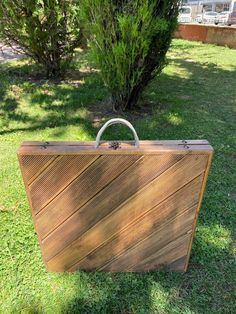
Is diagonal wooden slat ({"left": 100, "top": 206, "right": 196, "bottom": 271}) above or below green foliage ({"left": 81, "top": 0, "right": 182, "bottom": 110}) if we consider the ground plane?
below

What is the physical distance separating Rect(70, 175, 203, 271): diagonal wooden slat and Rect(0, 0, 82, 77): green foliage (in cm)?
404

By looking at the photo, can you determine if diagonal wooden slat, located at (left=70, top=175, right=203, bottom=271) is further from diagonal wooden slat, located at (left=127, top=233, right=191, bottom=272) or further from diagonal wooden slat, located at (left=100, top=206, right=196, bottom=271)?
diagonal wooden slat, located at (left=127, top=233, right=191, bottom=272)

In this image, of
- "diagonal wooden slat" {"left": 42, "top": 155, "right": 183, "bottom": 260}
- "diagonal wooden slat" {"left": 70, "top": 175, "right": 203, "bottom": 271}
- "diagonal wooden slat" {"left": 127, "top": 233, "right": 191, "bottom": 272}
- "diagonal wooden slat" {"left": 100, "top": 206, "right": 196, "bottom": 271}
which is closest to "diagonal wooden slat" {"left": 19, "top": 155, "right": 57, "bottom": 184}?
"diagonal wooden slat" {"left": 42, "top": 155, "right": 183, "bottom": 260}

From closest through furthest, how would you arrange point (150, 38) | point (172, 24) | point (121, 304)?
point (121, 304), point (150, 38), point (172, 24)

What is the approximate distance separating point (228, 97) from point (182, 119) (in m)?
1.65

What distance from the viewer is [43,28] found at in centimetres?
530

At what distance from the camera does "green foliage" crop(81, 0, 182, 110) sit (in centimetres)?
358

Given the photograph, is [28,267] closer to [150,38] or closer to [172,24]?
[150,38]

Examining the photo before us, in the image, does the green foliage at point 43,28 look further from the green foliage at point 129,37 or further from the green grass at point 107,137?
the green foliage at point 129,37

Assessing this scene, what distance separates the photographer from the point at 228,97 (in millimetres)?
5469

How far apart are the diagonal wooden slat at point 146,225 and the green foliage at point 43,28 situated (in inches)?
159

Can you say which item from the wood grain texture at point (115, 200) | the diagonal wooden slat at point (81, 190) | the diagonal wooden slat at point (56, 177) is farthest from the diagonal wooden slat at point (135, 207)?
the diagonal wooden slat at point (56, 177)

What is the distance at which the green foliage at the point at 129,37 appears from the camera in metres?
3.58

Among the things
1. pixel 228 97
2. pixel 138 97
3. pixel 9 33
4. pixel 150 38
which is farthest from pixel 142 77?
pixel 9 33
